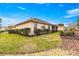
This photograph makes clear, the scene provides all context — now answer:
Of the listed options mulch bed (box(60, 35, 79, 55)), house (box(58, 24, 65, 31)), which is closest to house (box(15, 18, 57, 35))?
house (box(58, 24, 65, 31))

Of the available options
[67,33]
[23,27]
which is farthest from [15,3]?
[67,33]

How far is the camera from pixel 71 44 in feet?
7.67

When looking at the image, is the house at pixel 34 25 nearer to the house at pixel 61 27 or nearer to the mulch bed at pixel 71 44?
the house at pixel 61 27

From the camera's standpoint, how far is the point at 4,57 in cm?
230

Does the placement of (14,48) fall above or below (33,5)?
below

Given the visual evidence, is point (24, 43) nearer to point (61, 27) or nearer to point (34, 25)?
point (34, 25)

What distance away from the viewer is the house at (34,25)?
231 cm

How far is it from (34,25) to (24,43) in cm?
20

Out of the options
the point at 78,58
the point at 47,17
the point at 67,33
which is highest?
the point at 47,17

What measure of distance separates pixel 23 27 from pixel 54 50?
1.21ft

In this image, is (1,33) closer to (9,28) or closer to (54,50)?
(9,28)

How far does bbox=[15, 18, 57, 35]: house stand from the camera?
2.31 meters

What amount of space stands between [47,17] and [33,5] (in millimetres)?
174

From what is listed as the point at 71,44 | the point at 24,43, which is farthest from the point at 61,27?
the point at 24,43
